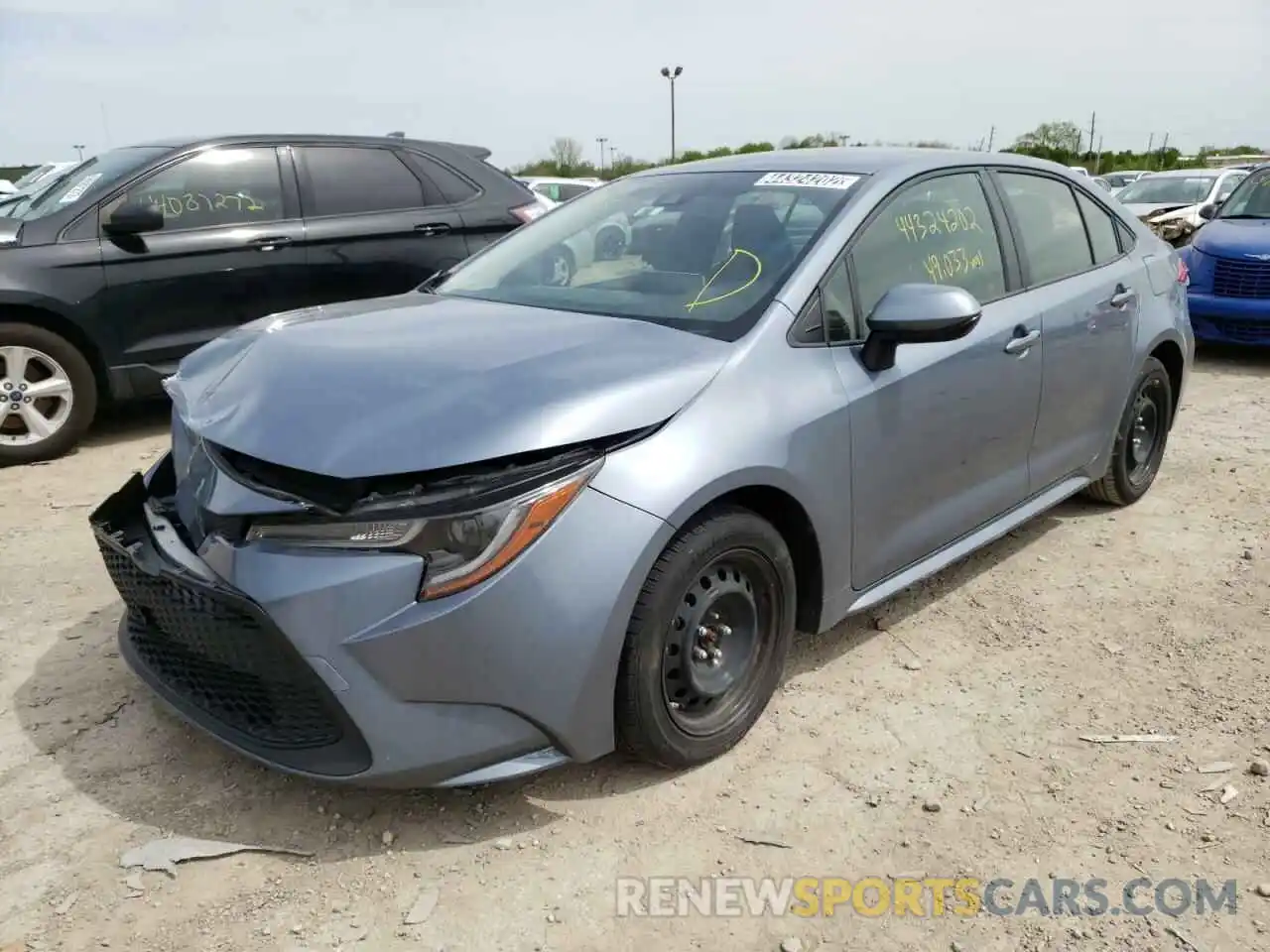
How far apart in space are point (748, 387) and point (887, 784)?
111 cm

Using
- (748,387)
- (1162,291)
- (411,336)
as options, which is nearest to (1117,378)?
(1162,291)

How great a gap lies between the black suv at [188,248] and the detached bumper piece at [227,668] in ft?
10.2

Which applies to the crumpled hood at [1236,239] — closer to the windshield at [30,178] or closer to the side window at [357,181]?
the side window at [357,181]

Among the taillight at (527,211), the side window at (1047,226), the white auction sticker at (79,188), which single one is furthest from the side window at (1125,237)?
the white auction sticker at (79,188)

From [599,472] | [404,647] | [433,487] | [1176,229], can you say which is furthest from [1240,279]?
[404,647]

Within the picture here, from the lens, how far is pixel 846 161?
342 cm

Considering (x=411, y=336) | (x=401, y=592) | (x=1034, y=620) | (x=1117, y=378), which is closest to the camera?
(x=401, y=592)

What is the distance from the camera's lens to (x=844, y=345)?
2924 millimetres

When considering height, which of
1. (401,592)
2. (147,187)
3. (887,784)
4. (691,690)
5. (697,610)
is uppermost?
(147,187)

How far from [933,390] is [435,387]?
1579 mm

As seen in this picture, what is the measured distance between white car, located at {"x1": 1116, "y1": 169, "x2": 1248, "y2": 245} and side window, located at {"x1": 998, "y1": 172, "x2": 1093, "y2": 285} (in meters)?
9.64

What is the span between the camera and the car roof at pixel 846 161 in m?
3.35

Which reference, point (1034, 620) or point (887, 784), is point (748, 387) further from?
point (1034, 620)

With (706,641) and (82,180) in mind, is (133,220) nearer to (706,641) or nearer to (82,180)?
(82,180)
